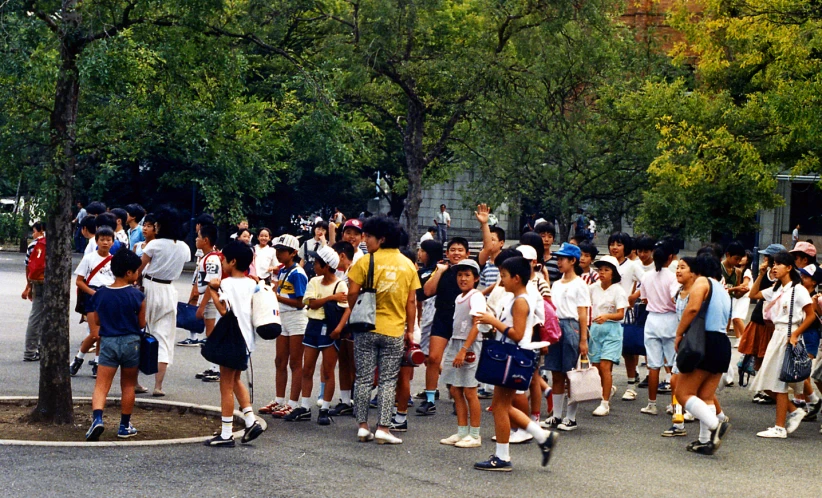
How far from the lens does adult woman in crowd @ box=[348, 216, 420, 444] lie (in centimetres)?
915

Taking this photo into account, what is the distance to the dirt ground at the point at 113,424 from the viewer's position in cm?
899

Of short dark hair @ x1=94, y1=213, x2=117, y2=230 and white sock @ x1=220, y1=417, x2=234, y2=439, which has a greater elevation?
short dark hair @ x1=94, y1=213, x2=117, y2=230

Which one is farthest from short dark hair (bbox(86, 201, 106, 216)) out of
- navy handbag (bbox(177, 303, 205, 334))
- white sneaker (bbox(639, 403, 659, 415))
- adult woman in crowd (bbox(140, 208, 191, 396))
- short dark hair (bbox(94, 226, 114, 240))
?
white sneaker (bbox(639, 403, 659, 415))

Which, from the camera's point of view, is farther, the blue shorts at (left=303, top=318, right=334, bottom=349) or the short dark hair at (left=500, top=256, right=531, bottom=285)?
the blue shorts at (left=303, top=318, right=334, bottom=349)

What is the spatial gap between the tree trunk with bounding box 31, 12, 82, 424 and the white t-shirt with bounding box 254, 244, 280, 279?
592 cm

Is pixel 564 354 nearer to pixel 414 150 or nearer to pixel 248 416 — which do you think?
pixel 248 416

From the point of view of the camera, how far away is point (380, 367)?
9266mm

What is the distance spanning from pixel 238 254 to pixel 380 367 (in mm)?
1475

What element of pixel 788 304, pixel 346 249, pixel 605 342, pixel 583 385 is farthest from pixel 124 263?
pixel 788 304

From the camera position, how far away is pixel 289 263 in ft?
34.5

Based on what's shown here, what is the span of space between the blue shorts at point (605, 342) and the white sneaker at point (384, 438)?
2680 mm

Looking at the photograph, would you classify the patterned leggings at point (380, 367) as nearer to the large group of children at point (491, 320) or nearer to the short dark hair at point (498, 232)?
the large group of children at point (491, 320)

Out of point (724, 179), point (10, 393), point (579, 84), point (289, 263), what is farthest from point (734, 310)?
point (579, 84)

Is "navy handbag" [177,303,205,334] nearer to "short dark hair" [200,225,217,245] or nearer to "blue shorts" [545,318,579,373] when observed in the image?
"short dark hair" [200,225,217,245]
